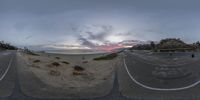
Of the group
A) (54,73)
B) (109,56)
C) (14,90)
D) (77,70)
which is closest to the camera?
(14,90)

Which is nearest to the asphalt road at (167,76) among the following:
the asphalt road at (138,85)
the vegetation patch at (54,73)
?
the asphalt road at (138,85)

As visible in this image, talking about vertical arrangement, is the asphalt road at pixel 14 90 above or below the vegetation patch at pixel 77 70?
below

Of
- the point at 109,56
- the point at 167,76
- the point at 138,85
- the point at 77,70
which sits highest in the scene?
the point at 109,56

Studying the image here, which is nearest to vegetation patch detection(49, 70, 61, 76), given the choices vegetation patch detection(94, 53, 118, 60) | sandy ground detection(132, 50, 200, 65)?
sandy ground detection(132, 50, 200, 65)

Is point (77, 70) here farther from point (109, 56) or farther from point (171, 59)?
point (171, 59)

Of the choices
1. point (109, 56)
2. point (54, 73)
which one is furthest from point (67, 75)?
point (109, 56)

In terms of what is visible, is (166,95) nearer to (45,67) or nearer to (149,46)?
(45,67)

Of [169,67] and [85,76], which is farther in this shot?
[169,67]

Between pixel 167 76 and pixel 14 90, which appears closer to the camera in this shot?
pixel 14 90

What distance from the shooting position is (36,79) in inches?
773

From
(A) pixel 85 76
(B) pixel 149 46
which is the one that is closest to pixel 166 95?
(A) pixel 85 76

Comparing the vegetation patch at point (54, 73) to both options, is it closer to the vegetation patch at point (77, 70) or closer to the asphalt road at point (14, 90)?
the vegetation patch at point (77, 70)

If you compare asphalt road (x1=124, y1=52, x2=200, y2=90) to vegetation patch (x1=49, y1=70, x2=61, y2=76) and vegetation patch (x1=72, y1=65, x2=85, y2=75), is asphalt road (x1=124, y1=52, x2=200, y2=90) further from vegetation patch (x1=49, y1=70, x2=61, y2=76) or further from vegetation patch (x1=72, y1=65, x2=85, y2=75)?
vegetation patch (x1=49, y1=70, x2=61, y2=76)

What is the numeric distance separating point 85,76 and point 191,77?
6.05m
